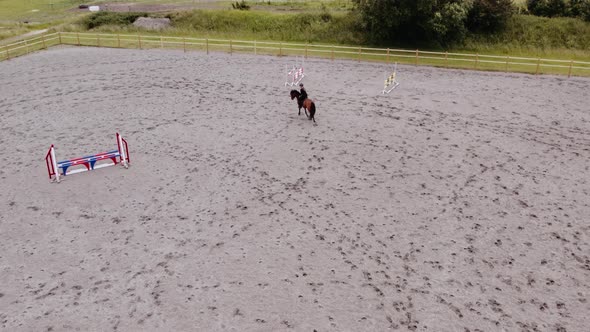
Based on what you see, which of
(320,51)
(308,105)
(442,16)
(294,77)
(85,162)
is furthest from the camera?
(320,51)

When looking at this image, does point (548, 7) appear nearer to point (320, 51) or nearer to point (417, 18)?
point (417, 18)

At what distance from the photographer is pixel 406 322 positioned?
9.03 meters

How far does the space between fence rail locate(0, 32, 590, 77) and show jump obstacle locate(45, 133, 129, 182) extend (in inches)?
630

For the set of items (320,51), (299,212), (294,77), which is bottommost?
(299,212)

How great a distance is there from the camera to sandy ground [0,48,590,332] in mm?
9453

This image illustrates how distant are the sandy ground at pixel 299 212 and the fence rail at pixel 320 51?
4.29m

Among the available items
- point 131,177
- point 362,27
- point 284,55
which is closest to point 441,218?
point 131,177

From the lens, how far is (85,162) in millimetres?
14625

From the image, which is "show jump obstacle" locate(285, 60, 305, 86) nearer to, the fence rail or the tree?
the fence rail

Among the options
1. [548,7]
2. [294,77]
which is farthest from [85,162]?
[548,7]

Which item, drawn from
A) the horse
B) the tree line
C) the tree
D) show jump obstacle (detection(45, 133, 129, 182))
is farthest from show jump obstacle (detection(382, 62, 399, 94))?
show jump obstacle (detection(45, 133, 129, 182))

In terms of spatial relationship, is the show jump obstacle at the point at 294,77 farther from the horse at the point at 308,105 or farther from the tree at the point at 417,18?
the tree at the point at 417,18

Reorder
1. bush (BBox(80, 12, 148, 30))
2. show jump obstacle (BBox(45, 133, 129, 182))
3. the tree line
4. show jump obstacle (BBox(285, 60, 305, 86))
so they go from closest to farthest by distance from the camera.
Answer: show jump obstacle (BBox(45, 133, 129, 182)) → show jump obstacle (BBox(285, 60, 305, 86)) → the tree line → bush (BBox(80, 12, 148, 30))

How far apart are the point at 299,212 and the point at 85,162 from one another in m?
6.88
